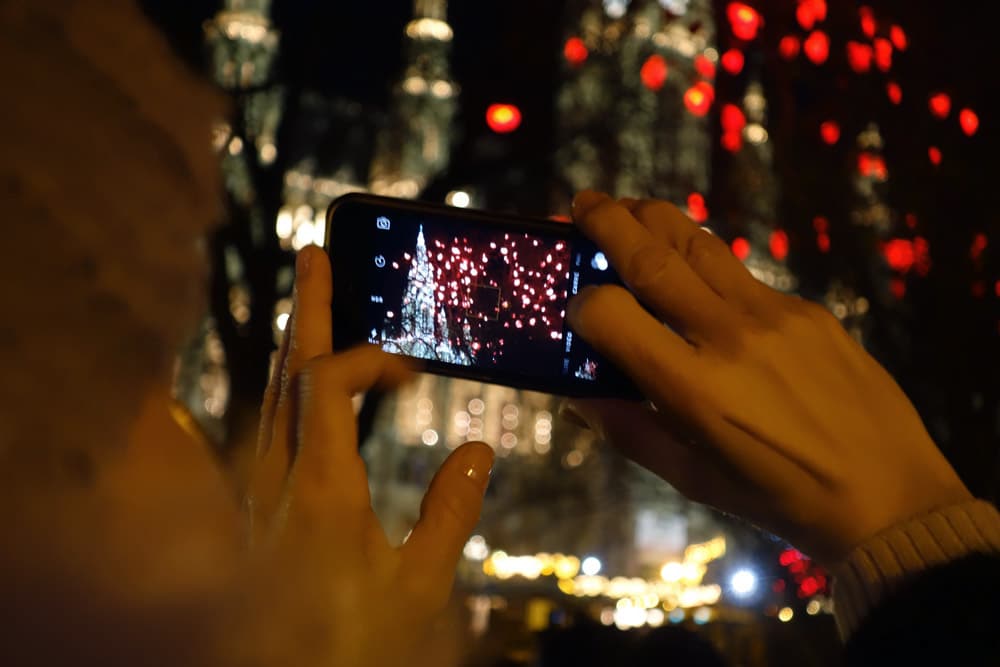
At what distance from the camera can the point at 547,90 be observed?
19.9 ft

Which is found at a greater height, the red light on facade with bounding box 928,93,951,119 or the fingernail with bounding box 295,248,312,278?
the red light on facade with bounding box 928,93,951,119

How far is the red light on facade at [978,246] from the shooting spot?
6.60 meters

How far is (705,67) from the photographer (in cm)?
765

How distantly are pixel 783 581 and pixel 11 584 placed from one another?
8935mm

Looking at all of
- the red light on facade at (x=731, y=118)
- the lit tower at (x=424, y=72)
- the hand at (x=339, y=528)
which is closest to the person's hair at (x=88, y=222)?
the hand at (x=339, y=528)

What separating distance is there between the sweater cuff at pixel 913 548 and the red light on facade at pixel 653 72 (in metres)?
8.10

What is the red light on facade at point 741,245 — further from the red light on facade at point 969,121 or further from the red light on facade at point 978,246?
the red light on facade at point 969,121

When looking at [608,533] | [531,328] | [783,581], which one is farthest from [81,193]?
[608,533]

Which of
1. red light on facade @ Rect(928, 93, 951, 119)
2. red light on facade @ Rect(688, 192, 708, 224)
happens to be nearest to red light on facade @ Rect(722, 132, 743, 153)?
red light on facade @ Rect(688, 192, 708, 224)

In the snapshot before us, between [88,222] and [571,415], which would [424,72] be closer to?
[571,415]

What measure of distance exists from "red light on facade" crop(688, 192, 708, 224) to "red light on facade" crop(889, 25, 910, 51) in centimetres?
236

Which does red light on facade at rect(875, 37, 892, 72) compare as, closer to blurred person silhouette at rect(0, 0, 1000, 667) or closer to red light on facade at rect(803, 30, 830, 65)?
red light on facade at rect(803, 30, 830, 65)

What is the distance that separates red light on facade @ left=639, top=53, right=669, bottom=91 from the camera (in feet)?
28.8

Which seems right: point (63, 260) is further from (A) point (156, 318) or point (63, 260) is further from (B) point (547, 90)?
(B) point (547, 90)
